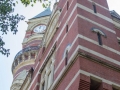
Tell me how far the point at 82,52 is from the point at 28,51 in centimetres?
2318

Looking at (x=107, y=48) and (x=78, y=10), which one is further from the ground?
(x=78, y=10)

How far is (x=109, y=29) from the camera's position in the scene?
45.6 feet

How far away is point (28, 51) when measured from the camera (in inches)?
1332

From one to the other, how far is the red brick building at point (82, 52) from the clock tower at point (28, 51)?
12.8m

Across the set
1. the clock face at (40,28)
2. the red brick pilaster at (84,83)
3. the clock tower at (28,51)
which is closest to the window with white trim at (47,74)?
the red brick pilaster at (84,83)

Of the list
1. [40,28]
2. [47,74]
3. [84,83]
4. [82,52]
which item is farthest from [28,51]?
[84,83]

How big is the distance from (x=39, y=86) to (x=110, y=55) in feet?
19.2

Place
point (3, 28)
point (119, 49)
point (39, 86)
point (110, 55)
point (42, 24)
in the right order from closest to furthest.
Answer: point (3, 28), point (110, 55), point (119, 49), point (39, 86), point (42, 24)

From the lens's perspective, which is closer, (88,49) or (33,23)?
(88,49)

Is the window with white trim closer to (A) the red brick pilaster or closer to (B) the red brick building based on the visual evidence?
(B) the red brick building

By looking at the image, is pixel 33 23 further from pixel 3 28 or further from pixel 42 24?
pixel 3 28

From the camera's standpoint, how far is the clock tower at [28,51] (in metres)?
31.6

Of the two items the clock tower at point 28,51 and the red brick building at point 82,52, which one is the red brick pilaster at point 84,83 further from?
the clock tower at point 28,51

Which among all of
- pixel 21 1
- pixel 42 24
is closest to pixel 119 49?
pixel 21 1
